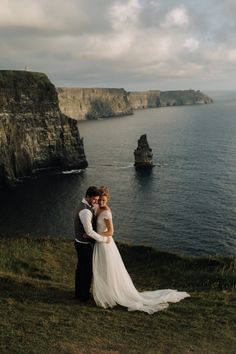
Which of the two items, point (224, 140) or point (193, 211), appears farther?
point (224, 140)

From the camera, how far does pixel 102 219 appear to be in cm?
1448

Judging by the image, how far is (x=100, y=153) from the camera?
5182 inches

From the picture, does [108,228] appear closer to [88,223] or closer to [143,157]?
[88,223]

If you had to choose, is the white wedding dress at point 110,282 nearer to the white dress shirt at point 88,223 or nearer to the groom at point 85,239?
the groom at point 85,239

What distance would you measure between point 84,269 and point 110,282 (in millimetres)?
1036

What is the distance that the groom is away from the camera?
14.2 meters

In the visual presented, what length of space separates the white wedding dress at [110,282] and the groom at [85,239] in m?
0.28

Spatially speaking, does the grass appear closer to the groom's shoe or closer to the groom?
the groom's shoe

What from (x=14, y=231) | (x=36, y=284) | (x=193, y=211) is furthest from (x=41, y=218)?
(x=36, y=284)

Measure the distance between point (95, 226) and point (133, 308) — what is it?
310 centimetres

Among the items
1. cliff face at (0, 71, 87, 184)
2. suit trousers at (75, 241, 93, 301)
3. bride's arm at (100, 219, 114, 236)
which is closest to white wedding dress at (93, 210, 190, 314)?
bride's arm at (100, 219, 114, 236)

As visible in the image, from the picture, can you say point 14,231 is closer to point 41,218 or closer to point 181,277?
point 41,218

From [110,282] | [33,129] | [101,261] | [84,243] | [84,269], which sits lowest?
[110,282]

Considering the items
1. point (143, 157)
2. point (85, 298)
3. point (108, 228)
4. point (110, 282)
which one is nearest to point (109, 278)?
point (110, 282)
